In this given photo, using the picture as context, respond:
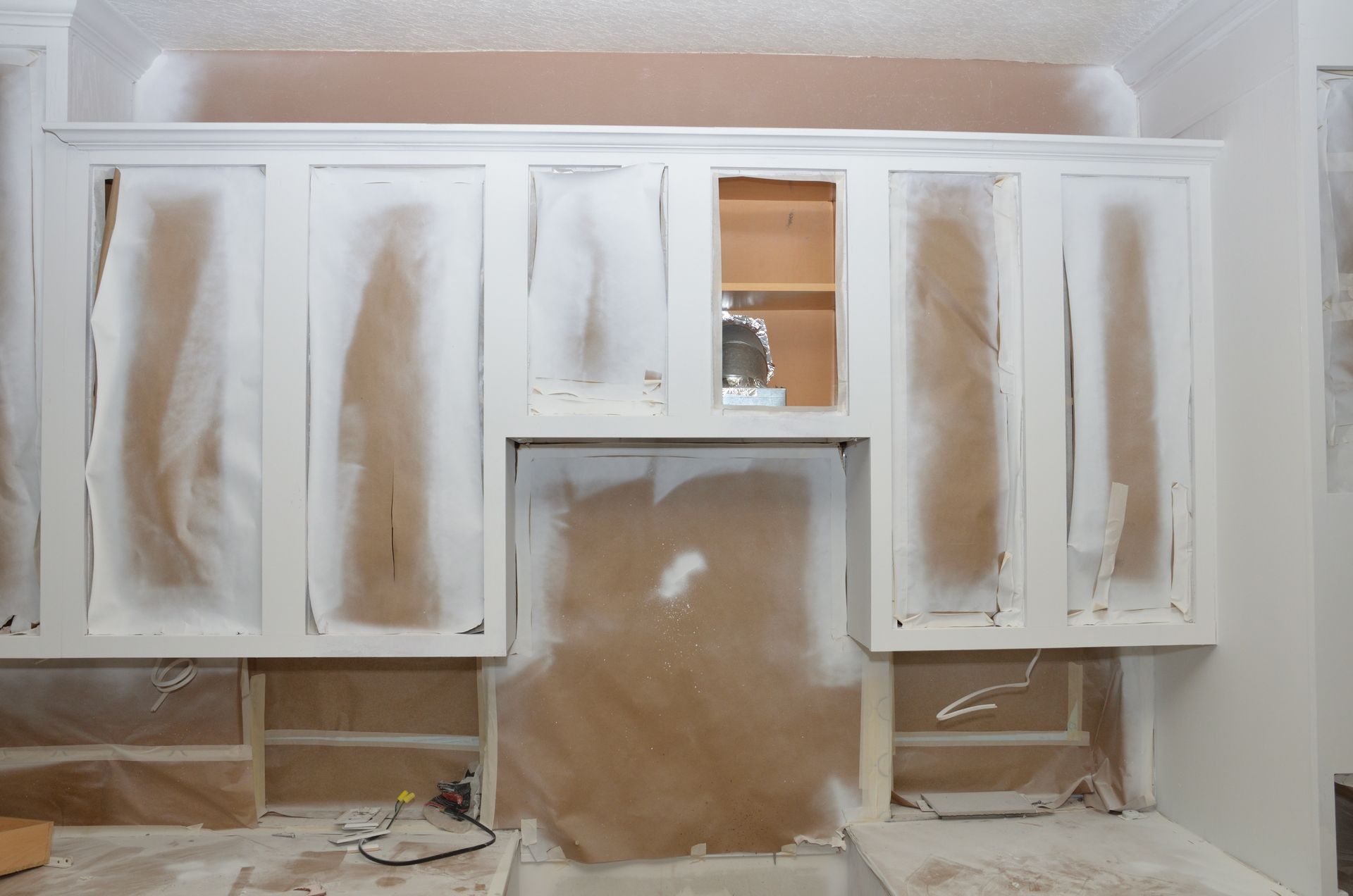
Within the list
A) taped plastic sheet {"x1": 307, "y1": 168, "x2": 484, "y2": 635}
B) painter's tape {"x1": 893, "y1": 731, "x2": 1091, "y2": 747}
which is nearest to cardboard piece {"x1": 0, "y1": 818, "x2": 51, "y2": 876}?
taped plastic sheet {"x1": 307, "y1": 168, "x2": 484, "y2": 635}

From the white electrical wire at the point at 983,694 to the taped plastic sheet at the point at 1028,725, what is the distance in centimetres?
1

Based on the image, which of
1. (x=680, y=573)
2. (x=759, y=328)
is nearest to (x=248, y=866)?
(x=680, y=573)

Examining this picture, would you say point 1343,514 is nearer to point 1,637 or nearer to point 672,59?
point 672,59

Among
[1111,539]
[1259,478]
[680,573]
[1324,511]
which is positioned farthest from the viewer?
[680,573]

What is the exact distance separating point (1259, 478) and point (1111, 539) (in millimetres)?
308

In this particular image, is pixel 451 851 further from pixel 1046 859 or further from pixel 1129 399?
pixel 1129 399

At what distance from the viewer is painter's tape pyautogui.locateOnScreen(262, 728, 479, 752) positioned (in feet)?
6.61

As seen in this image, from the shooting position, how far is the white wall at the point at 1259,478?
1.58m

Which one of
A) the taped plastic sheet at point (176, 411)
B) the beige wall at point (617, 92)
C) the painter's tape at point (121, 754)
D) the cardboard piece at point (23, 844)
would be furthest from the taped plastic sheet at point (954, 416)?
the cardboard piece at point (23, 844)

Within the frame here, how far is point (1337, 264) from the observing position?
159 cm

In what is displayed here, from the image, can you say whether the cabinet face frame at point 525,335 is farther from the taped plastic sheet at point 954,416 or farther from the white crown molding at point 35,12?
the white crown molding at point 35,12

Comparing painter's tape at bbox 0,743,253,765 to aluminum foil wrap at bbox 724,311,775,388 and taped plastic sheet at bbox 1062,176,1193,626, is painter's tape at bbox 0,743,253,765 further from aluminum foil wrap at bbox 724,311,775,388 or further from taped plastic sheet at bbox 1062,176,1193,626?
taped plastic sheet at bbox 1062,176,1193,626

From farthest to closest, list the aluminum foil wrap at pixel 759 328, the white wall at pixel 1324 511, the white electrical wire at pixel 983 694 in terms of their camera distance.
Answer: the white electrical wire at pixel 983 694 → the aluminum foil wrap at pixel 759 328 → the white wall at pixel 1324 511

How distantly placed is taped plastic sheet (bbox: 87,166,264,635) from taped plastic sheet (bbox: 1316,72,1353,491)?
86.0 inches
